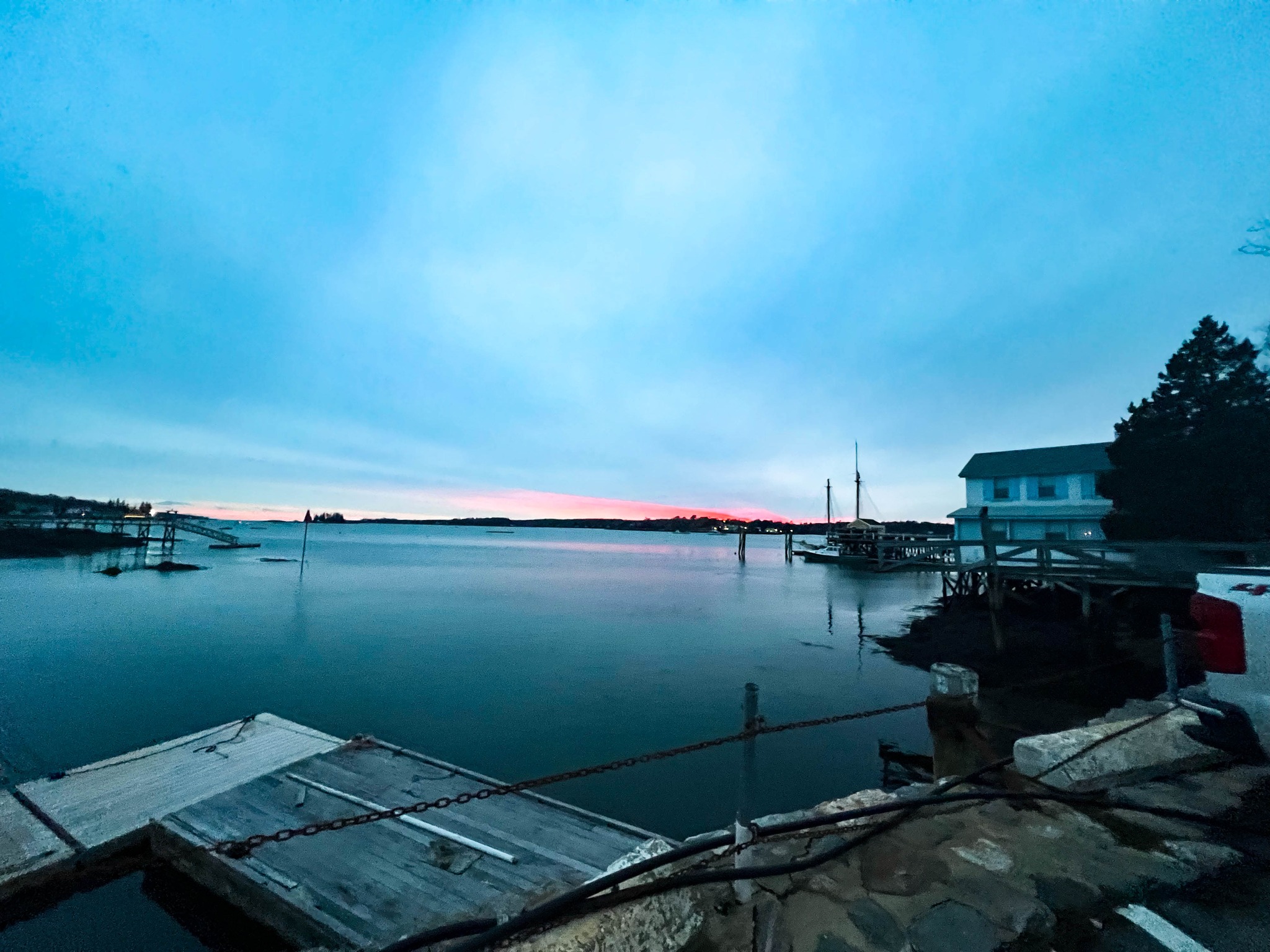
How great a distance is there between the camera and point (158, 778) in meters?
9.14

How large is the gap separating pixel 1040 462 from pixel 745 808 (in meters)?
40.8

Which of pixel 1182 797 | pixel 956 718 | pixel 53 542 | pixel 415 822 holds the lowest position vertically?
pixel 415 822

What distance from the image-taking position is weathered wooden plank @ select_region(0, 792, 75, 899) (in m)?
6.68

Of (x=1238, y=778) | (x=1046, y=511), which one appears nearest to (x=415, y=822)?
(x=1238, y=778)

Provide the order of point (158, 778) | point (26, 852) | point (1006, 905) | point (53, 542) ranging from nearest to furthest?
1. point (1006, 905)
2. point (26, 852)
3. point (158, 778)
4. point (53, 542)

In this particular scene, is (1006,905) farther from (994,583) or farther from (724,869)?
(994,583)

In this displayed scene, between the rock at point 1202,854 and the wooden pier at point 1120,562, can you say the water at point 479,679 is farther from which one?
the rock at point 1202,854

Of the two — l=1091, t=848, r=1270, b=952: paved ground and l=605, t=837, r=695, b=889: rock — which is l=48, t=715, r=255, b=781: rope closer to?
l=605, t=837, r=695, b=889: rock

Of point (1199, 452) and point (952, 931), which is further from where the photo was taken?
point (1199, 452)

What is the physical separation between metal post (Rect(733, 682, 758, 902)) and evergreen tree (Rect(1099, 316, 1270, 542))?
23.4 metres

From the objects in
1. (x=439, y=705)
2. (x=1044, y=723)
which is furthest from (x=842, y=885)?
(x=439, y=705)

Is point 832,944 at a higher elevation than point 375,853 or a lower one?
higher

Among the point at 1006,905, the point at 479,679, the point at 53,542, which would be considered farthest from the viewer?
the point at 53,542

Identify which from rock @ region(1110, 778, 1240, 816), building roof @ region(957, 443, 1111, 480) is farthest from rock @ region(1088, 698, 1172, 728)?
building roof @ region(957, 443, 1111, 480)
